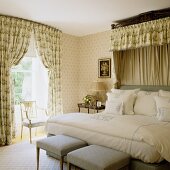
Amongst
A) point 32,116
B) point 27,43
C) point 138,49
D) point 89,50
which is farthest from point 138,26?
point 32,116

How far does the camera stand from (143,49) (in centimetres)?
471

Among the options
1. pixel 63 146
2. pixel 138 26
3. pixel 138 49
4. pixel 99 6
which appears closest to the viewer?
pixel 63 146

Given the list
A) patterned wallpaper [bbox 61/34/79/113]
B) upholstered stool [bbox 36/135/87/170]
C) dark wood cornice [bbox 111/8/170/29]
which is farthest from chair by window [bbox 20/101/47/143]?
dark wood cornice [bbox 111/8/170/29]

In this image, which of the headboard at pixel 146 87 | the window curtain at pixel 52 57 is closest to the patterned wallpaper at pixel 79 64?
the window curtain at pixel 52 57

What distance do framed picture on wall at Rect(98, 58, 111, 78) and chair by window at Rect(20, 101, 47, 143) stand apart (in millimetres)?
1841

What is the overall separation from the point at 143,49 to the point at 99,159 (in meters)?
3.00

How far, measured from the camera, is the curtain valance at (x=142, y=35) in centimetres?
408

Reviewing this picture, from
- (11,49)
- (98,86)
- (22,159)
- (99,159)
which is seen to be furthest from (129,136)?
(11,49)

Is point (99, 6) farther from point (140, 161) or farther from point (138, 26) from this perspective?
point (140, 161)

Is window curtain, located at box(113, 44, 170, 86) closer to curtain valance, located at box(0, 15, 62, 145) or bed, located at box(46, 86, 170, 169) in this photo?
bed, located at box(46, 86, 170, 169)

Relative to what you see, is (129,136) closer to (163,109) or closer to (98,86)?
(163,109)

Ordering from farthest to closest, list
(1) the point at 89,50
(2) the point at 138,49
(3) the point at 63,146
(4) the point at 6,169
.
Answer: (1) the point at 89,50 < (2) the point at 138,49 < (4) the point at 6,169 < (3) the point at 63,146

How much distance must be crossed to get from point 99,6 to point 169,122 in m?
2.43

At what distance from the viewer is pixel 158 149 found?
2.56m
